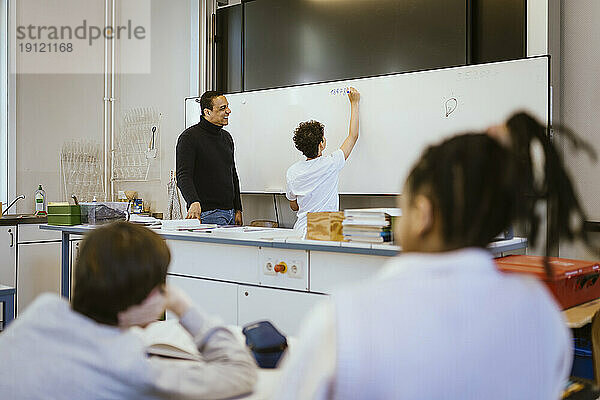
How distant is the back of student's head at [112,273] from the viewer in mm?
1090

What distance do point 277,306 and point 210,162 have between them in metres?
1.78

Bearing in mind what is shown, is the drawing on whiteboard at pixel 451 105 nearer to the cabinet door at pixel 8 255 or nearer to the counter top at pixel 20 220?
the counter top at pixel 20 220

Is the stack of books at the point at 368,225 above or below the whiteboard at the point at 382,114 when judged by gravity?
below

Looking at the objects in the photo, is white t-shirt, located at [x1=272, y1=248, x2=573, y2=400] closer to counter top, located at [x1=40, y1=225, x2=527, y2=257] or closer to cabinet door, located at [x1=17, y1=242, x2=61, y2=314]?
counter top, located at [x1=40, y1=225, x2=527, y2=257]

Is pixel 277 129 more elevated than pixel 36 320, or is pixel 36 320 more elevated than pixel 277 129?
pixel 277 129

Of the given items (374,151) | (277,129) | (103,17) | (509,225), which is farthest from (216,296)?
(103,17)

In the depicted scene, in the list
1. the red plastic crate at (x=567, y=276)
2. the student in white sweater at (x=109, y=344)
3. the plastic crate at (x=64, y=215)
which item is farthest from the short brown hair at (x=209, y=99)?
the student in white sweater at (x=109, y=344)

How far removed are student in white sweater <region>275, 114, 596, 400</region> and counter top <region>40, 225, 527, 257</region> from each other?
158 cm

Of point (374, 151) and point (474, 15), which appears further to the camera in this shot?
point (374, 151)

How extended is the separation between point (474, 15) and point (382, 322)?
3.78 meters

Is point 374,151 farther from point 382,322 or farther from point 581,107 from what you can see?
point 382,322

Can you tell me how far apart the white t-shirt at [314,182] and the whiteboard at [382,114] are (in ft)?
1.65

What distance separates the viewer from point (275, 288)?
3.05 meters

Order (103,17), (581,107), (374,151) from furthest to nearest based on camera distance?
(103,17) → (374,151) → (581,107)
